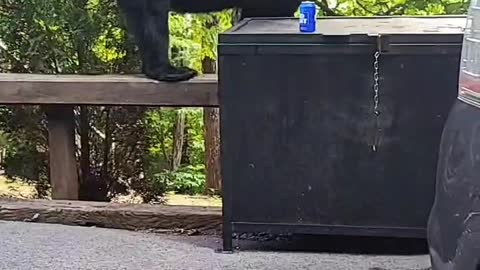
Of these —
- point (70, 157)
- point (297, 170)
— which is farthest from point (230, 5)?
point (297, 170)

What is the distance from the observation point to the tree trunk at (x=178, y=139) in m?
6.41

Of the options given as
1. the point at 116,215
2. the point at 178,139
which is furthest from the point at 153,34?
the point at 178,139

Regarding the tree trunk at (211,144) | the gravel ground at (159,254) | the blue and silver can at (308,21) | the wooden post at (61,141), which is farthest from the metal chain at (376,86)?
the tree trunk at (211,144)

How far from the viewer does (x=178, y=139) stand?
667 cm

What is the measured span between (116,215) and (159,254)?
52 cm

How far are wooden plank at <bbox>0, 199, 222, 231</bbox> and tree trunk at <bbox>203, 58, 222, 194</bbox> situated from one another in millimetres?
2463

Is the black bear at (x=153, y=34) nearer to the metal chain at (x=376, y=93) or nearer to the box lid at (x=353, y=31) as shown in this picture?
the box lid at (x=353, y=31)

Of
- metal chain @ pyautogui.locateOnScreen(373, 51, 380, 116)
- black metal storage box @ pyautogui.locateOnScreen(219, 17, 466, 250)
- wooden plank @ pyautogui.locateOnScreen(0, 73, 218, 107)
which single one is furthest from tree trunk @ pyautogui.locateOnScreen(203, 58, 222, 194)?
metal chain @ pyautogui.locateOnScreen(373, 51, 380, 116)

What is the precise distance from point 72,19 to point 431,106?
2.50 m

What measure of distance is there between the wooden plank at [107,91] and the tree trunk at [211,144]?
2.61 meters

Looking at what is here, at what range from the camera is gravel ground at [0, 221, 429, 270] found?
135 inches

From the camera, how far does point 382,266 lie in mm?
3414

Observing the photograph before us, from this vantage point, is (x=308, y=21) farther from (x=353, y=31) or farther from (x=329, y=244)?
(x=329, y=244)

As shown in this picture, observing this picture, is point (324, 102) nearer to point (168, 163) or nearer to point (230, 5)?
point (230, 5)
